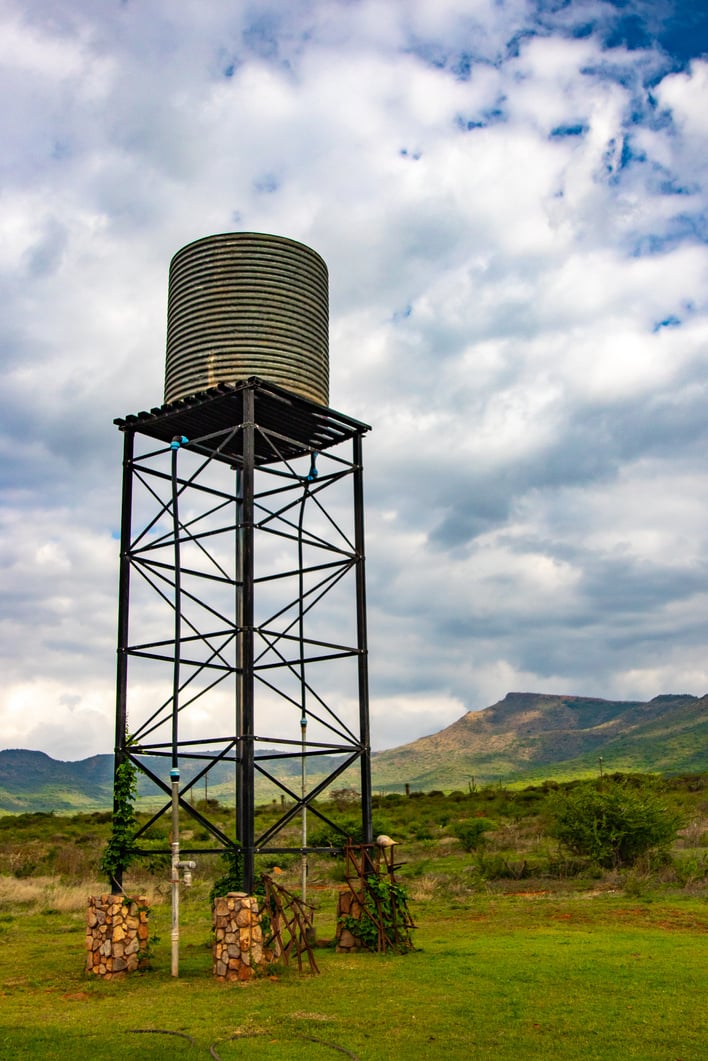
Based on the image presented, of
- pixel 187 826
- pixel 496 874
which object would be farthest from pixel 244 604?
pixel 187 826

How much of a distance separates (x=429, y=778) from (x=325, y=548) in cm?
15263

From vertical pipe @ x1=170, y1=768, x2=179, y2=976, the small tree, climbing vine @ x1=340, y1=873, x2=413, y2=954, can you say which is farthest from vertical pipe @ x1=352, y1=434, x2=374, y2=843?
the small tree

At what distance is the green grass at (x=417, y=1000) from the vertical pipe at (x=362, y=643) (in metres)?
2.40

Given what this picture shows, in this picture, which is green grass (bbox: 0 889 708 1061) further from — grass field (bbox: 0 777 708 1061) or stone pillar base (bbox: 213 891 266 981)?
stone pillar base (bbox: 213 891 266 981)

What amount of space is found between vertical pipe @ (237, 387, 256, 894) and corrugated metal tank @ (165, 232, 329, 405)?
126 cm

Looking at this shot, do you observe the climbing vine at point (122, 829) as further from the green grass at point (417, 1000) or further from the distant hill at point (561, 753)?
the distant hill at point (561, 753)

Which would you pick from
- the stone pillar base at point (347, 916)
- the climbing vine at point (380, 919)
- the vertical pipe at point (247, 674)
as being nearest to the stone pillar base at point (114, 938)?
the vertical pipe at point (247, 674)

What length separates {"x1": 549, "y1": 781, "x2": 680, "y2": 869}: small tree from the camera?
26062 mm

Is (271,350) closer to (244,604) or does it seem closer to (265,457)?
(265,457)

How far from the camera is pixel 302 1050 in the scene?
1002 centimetres

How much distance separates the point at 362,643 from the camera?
1806 centimetres

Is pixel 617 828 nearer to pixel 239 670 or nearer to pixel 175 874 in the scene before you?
pixel 239 670

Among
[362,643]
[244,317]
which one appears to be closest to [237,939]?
[362,643]

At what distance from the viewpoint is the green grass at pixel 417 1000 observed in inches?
400
